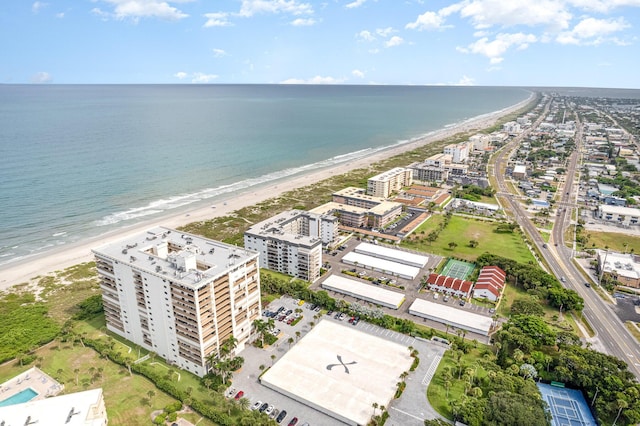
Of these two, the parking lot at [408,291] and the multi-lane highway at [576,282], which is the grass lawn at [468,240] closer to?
the multi-lane highway at [576,282]

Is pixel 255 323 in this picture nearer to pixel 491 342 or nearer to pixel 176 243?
pixel 176 243

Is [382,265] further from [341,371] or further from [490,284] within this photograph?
[341,371]

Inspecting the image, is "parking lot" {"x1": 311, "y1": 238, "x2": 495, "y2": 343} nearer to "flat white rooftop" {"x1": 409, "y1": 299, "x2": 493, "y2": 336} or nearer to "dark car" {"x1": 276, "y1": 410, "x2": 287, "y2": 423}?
"flat white rooftop" {"x1": 409, "y1": 299, "x2": 493, "y2": 336}

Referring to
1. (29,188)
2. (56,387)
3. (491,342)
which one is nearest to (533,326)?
(491,342)

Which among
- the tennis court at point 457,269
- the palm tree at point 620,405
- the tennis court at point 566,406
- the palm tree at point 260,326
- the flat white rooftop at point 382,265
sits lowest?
the tennis court at point 566,406

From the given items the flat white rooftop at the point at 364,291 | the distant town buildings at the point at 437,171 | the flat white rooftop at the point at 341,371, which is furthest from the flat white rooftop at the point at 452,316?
the distant town buildings at the point at 437,171

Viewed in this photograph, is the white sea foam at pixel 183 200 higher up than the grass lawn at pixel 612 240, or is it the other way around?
the white sea foam at pixel 183 200
